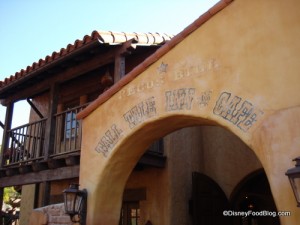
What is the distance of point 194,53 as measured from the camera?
169 inches

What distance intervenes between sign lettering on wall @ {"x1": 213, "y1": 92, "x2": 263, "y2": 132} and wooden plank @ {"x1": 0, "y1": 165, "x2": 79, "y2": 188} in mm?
3778

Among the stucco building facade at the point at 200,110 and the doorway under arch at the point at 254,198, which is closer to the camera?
the stucco building facade at the point at 200,110

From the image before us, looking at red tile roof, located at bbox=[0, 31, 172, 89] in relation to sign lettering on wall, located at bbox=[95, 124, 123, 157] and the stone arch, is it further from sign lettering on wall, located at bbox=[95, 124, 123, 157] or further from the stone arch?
the stone arch

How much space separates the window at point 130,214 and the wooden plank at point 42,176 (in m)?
1.78

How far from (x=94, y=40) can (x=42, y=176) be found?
335cm

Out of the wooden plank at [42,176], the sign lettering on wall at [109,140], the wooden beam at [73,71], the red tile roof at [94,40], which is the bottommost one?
the wooden plank at [42,176]

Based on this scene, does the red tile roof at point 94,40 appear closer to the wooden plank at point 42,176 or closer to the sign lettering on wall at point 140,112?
the sign lettering on wall at point 140,112

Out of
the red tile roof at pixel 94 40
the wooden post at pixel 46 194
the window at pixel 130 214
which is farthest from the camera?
the window at pixel 130 214

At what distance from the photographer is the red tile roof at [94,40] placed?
6375 mm

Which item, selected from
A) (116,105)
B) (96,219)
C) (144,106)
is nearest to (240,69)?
(144,106)

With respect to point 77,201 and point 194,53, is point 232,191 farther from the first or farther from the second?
point 194,53

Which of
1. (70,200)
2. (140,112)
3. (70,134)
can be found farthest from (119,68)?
A: (70,200)

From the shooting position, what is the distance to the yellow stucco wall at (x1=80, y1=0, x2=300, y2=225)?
10.9 feet

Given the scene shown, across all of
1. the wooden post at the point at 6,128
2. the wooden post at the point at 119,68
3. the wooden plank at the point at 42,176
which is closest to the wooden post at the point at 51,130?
the wooden plank at the point at 42,176
